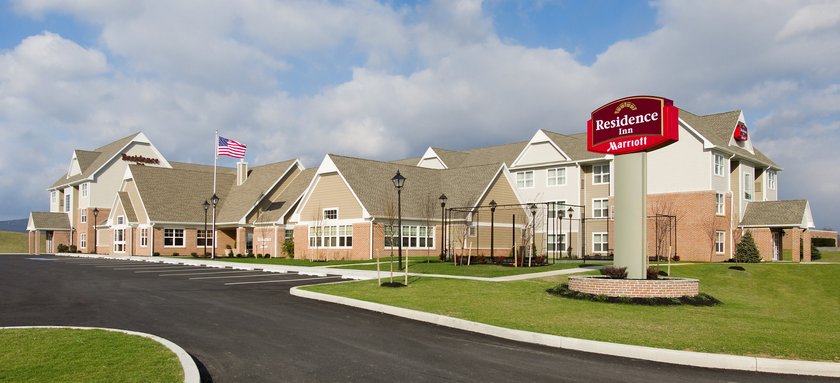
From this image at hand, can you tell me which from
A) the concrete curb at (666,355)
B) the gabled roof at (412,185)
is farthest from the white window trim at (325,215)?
the concrete curb at (666,355)

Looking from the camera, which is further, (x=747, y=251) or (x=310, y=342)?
(x=747, y=251)

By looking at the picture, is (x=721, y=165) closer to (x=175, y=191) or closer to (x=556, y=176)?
(x=556, y=176)

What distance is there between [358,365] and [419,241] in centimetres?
3263

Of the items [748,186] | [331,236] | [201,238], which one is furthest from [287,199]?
[748,186]

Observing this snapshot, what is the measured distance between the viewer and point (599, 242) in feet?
159

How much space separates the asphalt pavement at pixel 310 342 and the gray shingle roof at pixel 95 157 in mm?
52185

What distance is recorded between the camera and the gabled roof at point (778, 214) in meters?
41.3

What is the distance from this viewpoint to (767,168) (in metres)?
49.2

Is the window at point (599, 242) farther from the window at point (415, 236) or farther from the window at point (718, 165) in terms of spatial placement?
the window at point (415, 236)

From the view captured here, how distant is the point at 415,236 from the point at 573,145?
17.0 m

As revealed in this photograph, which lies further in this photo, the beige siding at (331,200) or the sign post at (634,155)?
the beige siding at (331,200)

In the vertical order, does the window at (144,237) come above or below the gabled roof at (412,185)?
below

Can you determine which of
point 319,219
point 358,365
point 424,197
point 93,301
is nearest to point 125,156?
point 319,219

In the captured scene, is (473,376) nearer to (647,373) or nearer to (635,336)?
(647,373)
